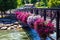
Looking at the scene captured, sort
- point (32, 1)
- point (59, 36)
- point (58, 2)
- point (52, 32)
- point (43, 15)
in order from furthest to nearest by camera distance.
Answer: point (32, 1) < point (58, 2) < point (43, 15) < point (52, 32) < point (59, 36)

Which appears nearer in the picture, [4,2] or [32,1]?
[4,2]

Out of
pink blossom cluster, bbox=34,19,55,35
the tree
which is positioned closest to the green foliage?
the tree

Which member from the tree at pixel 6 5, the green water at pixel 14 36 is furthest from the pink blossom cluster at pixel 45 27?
the tree at pixel 6 5

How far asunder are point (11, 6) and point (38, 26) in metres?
34.5

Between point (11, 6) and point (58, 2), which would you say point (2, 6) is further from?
point (58, 2)

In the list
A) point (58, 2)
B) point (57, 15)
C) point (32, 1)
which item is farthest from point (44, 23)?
point (32, 1)

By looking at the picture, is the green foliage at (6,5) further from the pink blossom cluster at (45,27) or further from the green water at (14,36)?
the pink blossom cluster at (45,27)

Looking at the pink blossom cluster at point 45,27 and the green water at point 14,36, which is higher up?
the pink blossom cluster at point 45,27

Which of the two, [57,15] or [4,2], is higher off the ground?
[57,15]

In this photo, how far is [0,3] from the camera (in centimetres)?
4516

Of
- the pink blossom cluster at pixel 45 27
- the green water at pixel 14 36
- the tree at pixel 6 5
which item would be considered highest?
the pink blossom cluster at pixel 45 27

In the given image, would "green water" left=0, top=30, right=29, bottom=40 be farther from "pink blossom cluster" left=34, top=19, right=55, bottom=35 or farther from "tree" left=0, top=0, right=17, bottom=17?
"tree" left=0, top=0, right=17, bottom=17

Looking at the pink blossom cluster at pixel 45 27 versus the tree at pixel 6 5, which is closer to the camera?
the pink blossom cluster at pixel 45 27

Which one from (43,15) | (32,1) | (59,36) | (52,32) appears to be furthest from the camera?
(32,1)
